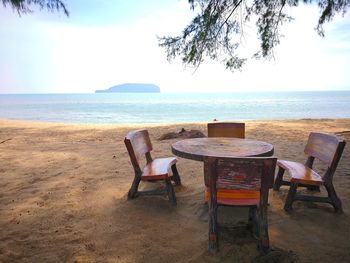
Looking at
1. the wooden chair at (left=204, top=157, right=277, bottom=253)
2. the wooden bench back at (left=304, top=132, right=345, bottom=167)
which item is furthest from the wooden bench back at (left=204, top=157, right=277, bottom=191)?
the wooden bench back at (left=304, top=132, right=345, bottom=167)

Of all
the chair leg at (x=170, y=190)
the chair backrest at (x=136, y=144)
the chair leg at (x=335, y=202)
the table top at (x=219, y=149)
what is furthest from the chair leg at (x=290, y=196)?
the chair backrest at (x=136, y=144)

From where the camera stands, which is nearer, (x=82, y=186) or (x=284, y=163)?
(x=284, y=163)

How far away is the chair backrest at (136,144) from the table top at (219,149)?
1.68 feet

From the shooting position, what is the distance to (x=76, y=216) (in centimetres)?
351

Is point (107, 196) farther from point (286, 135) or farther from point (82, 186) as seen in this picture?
point (286, 135)

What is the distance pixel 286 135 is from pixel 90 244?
27.8 feet

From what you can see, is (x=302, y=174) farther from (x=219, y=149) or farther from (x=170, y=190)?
(x=170, y=190)

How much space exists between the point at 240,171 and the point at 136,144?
1795mm

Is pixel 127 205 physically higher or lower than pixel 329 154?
lower

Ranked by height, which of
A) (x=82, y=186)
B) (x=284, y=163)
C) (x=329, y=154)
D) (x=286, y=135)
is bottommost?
(x=286, y=135)

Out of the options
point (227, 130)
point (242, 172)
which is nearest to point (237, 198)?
point (242, 172)

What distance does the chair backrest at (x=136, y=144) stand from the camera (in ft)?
11.9

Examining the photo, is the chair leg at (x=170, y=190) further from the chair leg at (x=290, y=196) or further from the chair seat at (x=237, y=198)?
the chair leg at (x=290, y=196)

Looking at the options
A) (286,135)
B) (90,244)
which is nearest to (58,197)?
(90,244)
